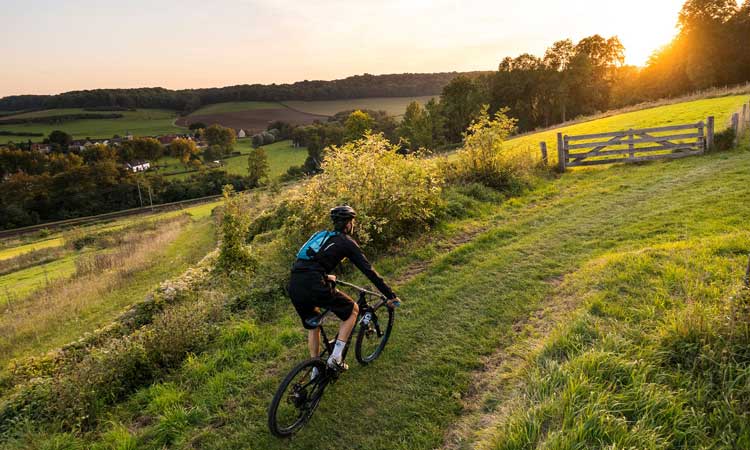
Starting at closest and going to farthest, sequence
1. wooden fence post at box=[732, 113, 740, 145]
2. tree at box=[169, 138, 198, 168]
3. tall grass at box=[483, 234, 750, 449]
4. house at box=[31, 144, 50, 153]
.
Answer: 1. tall grass at box=[483, 234, 750, 449]
2. wooden fence post at box=[732, 113, 740, 145]
3. tree at box=[169, 138, 198, 168]
4. house at box=[31, 144, 50, 153]

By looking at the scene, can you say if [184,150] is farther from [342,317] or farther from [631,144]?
[342,317]

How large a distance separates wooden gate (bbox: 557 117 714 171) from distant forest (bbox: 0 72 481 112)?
117m

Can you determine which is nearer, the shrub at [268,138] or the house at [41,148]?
the house at [41,148]

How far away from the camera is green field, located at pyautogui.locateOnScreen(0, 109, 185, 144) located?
3910 inches

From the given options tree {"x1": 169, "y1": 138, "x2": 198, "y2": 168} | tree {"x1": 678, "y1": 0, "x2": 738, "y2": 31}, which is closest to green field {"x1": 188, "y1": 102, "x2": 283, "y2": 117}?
tree {"x1": 169, "y1": 138, "x2": 198, "y2": 168}

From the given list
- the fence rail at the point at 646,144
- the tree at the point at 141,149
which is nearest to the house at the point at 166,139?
the tree at the point at 141,149

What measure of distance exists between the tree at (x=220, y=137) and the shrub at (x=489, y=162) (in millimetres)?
88251

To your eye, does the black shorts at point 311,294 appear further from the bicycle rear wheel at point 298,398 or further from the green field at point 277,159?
the green field at point 277,159

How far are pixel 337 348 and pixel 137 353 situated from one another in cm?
351

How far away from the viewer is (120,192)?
2739 inches

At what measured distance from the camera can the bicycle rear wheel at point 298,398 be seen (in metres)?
4.05

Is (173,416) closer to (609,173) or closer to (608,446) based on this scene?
(608,446)

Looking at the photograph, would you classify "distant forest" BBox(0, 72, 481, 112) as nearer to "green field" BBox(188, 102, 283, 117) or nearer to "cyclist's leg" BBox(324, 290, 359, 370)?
"green field" BBox(188, 102, 283, 117)

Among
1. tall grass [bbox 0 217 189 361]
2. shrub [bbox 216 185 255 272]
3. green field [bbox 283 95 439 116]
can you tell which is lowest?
tall grass [bbox 0 217 189 361]
